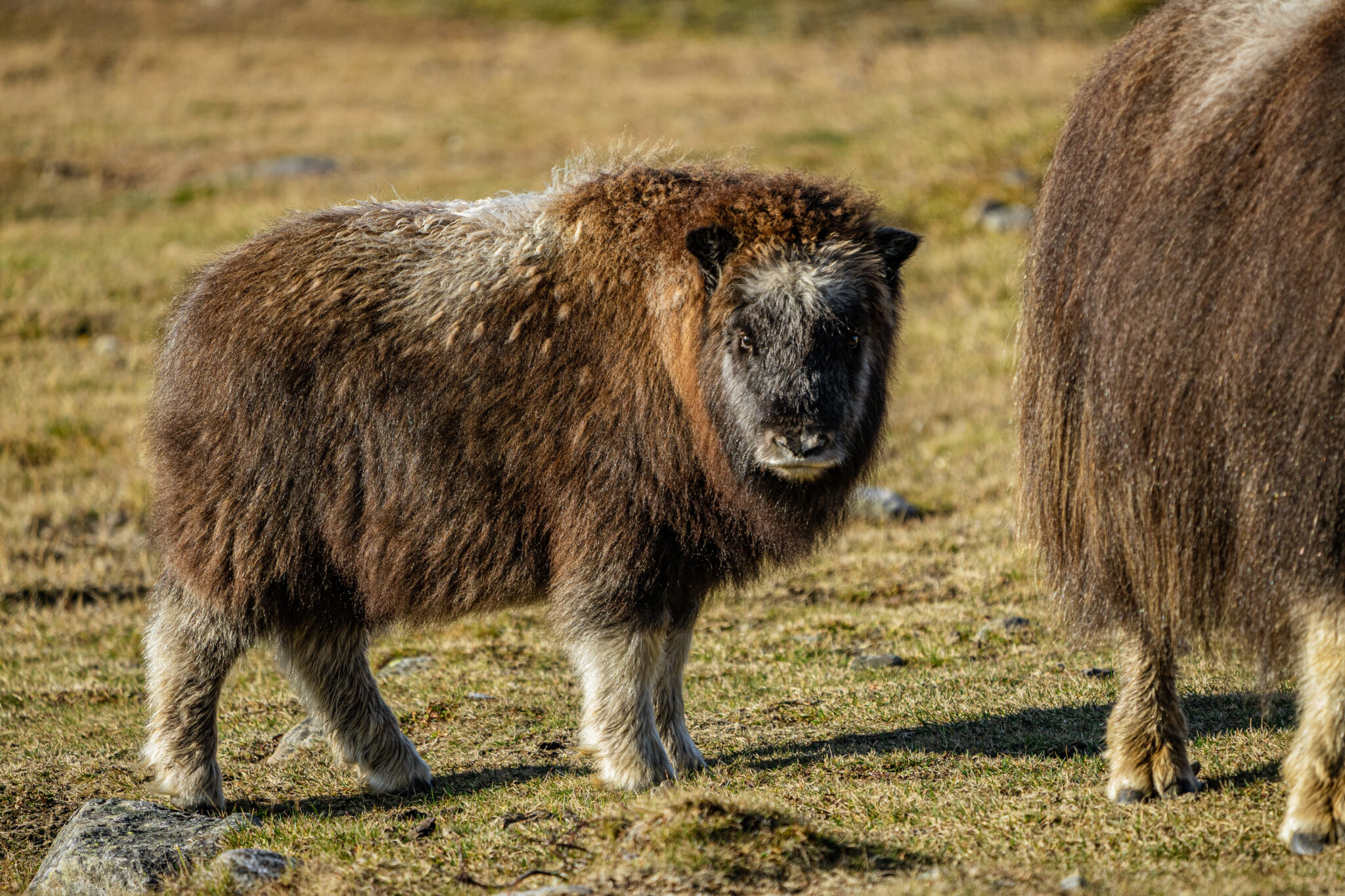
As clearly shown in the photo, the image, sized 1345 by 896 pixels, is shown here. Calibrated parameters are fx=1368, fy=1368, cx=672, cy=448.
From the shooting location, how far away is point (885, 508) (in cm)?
1093

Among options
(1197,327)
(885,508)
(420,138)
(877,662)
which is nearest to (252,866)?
(1197,327)

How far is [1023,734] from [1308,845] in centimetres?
191

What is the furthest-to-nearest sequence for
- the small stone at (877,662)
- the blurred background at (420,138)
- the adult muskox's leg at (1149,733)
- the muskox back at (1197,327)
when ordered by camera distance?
the blurred background at (420,138), the small stone at (877,662), the adult muskox's leg at (1149,733), the muskox back at (1197,327)

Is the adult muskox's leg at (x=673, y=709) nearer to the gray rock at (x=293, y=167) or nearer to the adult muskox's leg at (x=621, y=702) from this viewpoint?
the adult muskox's leg at (x=621, y=702)

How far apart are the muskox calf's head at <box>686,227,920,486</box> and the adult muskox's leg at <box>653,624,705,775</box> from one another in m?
1.07

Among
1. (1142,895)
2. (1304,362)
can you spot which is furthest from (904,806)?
(1304,362)

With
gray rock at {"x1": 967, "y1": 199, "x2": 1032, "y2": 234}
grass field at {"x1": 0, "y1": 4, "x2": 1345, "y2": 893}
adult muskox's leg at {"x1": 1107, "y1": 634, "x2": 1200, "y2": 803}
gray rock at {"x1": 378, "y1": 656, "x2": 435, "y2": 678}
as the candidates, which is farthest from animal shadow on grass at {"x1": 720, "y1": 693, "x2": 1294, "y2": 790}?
gray rock at {"x1": 967, "y1": 199, "x2": 1032, "y2": 234}

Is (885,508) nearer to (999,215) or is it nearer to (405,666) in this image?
(405,666)

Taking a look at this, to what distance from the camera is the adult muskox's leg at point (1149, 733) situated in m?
4.95

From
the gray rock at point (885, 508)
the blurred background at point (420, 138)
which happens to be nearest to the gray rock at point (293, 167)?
the blurred background at point (420, 138)

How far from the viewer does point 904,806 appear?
5109 mm

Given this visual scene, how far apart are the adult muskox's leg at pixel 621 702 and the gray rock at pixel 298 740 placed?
5.84 feet

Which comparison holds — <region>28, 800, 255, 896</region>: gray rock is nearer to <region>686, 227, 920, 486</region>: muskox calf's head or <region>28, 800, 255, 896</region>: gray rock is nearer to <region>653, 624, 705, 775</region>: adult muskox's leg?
<region>653, 624, 705, 775</region>: adult muskox's leg

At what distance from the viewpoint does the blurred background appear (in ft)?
42.0
